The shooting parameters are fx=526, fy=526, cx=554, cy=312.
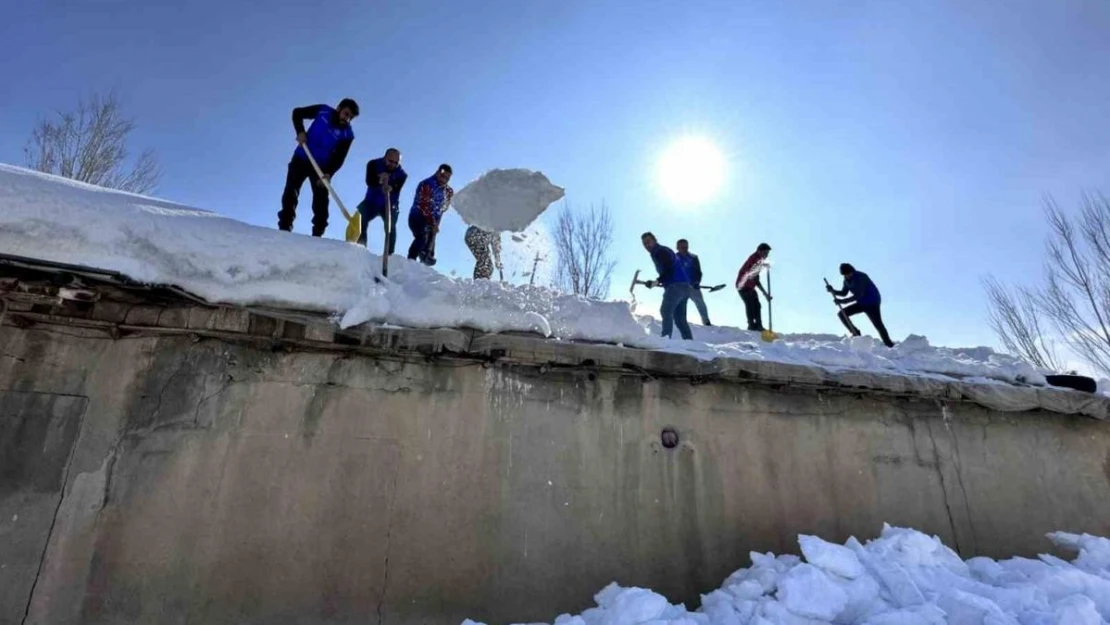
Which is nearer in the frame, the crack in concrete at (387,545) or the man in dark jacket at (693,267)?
the crack in concrete at (387,545)

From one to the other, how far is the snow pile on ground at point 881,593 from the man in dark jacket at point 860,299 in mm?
4216

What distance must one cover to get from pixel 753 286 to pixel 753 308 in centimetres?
37

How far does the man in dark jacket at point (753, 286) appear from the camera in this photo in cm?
879

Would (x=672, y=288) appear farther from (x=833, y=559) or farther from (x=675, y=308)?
(x=833, y=559)

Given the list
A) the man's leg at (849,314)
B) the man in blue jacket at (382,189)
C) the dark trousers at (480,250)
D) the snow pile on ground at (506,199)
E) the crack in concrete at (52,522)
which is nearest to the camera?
the crack in concrete at (52,522)

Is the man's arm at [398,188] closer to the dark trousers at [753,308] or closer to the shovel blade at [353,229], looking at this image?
the shovel blade at [353,229]

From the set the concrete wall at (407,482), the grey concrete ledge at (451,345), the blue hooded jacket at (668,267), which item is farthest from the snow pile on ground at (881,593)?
the blue hooded jacket at (668,267)

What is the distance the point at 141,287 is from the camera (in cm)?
331

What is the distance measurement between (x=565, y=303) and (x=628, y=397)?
97cm

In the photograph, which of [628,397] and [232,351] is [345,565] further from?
[628,397]

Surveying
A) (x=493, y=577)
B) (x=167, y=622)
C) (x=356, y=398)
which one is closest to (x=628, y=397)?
(x=493, y=577)

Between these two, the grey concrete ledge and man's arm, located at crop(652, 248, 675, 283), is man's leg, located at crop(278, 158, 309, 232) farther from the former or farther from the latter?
man's arm, located at crop(652, 248, 675, 283)

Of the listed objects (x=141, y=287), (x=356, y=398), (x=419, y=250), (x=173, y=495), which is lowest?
(x=173, y=495)

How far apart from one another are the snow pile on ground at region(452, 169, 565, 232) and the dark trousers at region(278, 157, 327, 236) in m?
1.79
